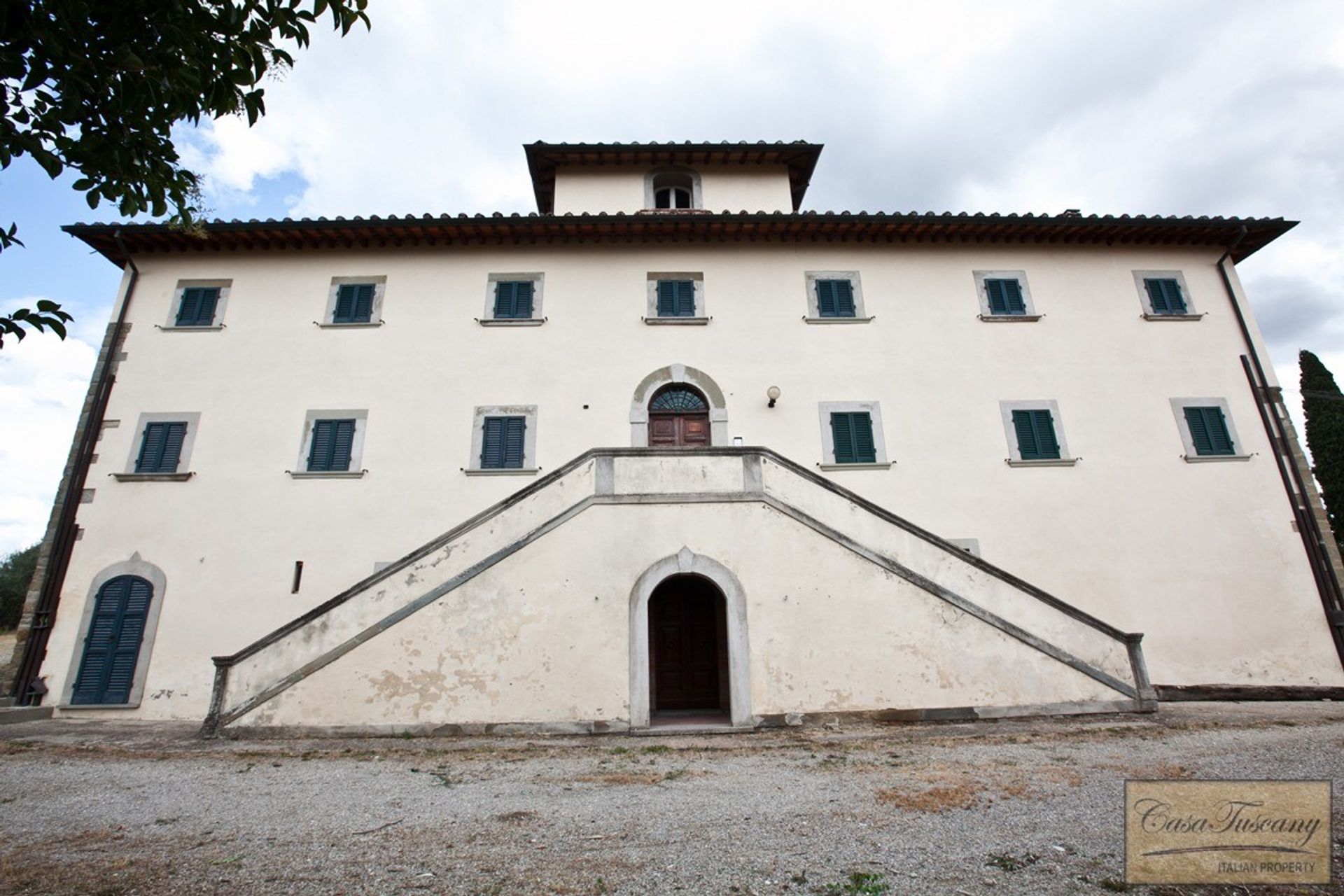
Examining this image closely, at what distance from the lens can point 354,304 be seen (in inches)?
547

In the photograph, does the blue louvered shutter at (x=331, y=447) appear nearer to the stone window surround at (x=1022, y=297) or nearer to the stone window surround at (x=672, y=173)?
the stone window surround at (x=672, y=173)

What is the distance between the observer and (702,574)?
9.19 m

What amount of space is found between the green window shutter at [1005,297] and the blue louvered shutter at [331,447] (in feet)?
46.9

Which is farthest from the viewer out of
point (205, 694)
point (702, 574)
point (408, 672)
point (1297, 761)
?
point (205, 694)

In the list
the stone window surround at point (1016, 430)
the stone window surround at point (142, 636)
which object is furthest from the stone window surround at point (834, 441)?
the stone window surround at point (142, 636)

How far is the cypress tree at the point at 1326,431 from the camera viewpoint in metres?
18.1

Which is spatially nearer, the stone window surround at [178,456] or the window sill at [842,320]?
the stone window surround at [178,456]

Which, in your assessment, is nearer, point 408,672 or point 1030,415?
point 408,672

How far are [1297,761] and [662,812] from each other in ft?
22.1

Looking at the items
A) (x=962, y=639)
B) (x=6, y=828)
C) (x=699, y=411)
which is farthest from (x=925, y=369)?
(x=6, y=828)

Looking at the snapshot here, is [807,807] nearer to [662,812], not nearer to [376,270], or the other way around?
[662,812]

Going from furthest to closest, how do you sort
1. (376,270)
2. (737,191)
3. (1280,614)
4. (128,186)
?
(737,191), (376,270), (1280,614), (128,186)

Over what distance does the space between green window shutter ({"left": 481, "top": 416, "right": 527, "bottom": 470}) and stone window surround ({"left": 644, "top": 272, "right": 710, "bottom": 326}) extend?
366 centimetres

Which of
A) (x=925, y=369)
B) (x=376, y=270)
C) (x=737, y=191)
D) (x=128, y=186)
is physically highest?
(x=737, y=191)
